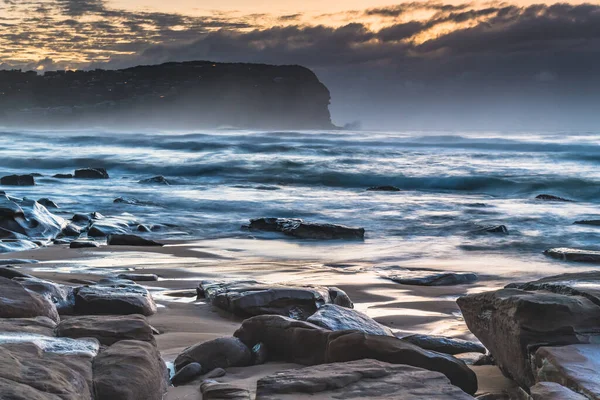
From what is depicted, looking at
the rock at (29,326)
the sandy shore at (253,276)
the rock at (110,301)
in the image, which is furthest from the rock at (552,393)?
the rock at (110,301)

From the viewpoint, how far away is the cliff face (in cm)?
10219

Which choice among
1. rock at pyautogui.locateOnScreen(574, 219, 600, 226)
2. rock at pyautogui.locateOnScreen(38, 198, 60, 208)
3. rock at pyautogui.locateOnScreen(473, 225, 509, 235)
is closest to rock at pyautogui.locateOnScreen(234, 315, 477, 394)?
rock at pyautogui.locateOnScreen(473, 225, 509, 235)

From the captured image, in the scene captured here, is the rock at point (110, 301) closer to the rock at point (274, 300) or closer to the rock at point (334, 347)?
the rock at point (274, 300)

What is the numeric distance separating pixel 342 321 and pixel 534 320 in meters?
1.14

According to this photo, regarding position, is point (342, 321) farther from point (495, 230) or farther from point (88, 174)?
point (88, 174)

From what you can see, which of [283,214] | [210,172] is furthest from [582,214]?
[210,172]

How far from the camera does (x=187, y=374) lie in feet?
11.1

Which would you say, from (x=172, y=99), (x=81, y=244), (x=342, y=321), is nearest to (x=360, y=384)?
(x=342, y=321)

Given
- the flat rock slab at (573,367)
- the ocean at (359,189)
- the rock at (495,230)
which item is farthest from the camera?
the rock at (495,230)

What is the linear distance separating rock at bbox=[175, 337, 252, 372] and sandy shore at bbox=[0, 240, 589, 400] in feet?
0.28

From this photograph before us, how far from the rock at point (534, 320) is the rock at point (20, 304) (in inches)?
Result: 89.1

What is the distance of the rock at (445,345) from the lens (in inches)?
158

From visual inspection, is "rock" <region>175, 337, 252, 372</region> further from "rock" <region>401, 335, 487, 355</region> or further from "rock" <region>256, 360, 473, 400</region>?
"rock" <region>401, 335, 487, 355</region>

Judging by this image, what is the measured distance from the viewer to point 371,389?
2738mm
